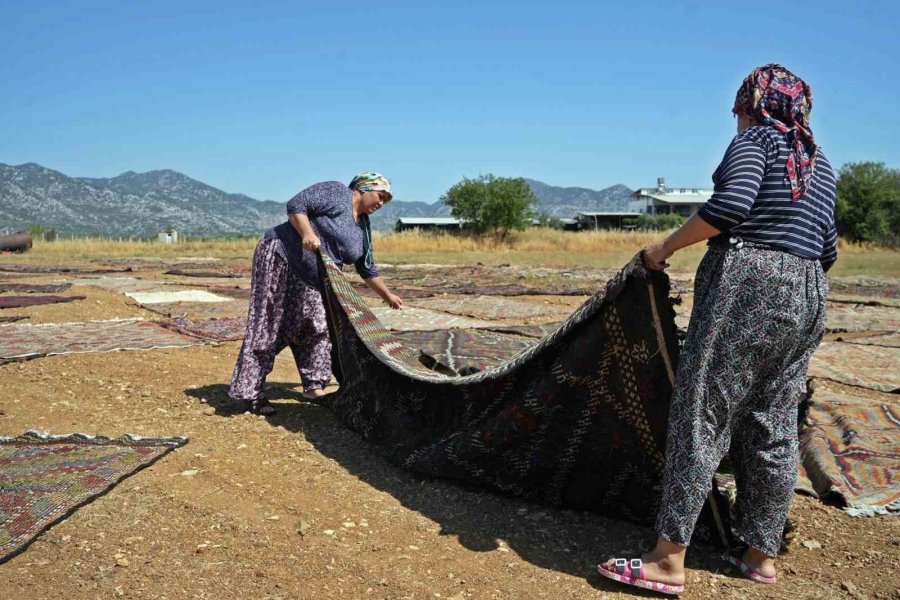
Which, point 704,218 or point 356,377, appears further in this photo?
point 356,377

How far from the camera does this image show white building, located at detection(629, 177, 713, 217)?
92.2 metres

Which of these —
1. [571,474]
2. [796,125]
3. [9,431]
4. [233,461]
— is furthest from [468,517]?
[9,431]

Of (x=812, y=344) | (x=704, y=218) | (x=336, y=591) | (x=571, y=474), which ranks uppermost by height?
(x=704, y=218)

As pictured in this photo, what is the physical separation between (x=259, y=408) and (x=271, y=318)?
1.79 ft

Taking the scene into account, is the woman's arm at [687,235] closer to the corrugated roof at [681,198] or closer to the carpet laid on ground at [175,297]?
the carpet laid on ground at [175,297]

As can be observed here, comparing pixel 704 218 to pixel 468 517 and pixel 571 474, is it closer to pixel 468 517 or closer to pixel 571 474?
pixel 571 474

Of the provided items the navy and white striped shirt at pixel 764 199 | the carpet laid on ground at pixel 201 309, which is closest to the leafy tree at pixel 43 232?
the carpet laid on ground at pixel 201 309

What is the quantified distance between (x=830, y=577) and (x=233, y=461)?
2.64m

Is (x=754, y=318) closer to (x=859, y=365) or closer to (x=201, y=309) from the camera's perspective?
(x=859, y=365)

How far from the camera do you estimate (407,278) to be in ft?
52.9

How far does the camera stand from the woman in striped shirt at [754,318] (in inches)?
97.8

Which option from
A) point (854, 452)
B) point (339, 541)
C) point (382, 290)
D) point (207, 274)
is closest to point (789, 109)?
point (854, 452)

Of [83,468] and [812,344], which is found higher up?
[812,344]

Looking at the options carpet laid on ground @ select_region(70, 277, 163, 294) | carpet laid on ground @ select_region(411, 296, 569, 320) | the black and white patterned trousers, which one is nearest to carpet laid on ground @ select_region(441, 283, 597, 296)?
carpet laid on ground @ select_region(411, 296, 569, 320)
